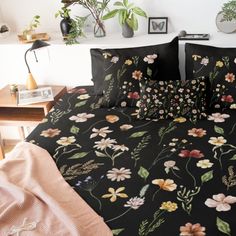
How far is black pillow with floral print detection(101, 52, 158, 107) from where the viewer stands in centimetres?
233

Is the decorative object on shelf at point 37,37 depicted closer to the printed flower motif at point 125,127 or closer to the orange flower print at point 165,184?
the printed flower motif at point 125,127

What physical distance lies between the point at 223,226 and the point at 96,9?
6.45 ft

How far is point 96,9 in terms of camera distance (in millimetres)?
2738

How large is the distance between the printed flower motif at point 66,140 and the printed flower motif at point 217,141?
0.77 meters

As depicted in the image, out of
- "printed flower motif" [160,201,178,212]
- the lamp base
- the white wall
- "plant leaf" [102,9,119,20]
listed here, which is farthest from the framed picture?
"printed flower motif" [160,201,178,212]

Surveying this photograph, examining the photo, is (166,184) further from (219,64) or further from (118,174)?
(219,64)

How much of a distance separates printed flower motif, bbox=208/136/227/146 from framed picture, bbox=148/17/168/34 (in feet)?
3.79

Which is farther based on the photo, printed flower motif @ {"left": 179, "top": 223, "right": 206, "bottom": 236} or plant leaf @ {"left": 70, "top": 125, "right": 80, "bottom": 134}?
plant leaf @ {"left": 70, "top": 125, "right": 80, "bottom": 134}

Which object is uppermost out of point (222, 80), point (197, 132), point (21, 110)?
point (222, 80)

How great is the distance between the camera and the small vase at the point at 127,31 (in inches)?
105

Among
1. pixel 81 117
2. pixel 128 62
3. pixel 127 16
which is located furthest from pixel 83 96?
pixel 127 16

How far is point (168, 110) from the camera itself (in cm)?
217

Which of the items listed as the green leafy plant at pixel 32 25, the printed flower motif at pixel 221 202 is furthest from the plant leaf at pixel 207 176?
the green leafy plant at pixel 32 25

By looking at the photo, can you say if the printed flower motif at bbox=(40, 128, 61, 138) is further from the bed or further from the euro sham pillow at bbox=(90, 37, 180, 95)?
the euro sham pillow at bbox=(90, 37, 180, 95)
